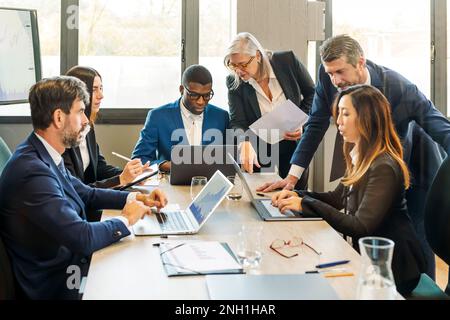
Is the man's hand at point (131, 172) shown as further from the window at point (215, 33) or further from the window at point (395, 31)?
the window at point (395, 31)

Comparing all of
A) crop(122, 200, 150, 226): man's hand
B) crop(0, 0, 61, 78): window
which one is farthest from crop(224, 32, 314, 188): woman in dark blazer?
crop(0, 0, 61, 78): window

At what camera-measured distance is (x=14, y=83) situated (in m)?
3.71

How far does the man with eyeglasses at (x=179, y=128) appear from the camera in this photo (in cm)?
309

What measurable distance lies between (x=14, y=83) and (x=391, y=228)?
2815mm

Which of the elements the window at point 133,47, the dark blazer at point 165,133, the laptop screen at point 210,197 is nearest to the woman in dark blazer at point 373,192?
the laptop screen at point 210,197

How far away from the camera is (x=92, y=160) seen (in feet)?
9.31

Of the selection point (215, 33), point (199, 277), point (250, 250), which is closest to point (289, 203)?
point (250, 250)

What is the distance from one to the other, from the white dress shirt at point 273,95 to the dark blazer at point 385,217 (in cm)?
129

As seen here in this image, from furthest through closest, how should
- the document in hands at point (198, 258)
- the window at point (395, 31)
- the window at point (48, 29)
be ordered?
the window at point (395, 31) → the window at point (48, 29) → the document in hands at point (198, 258)

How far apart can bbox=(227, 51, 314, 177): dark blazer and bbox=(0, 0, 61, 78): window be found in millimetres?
1473

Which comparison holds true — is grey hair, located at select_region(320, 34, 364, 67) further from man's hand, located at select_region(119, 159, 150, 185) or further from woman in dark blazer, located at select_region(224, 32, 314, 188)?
man's hand, located at select_region(119, 159, 150, 185)

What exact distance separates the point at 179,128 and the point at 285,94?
0.66 m

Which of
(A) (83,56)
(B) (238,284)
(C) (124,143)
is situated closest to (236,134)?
(C) (124,143)

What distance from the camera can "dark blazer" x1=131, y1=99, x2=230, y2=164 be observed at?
311 cm
